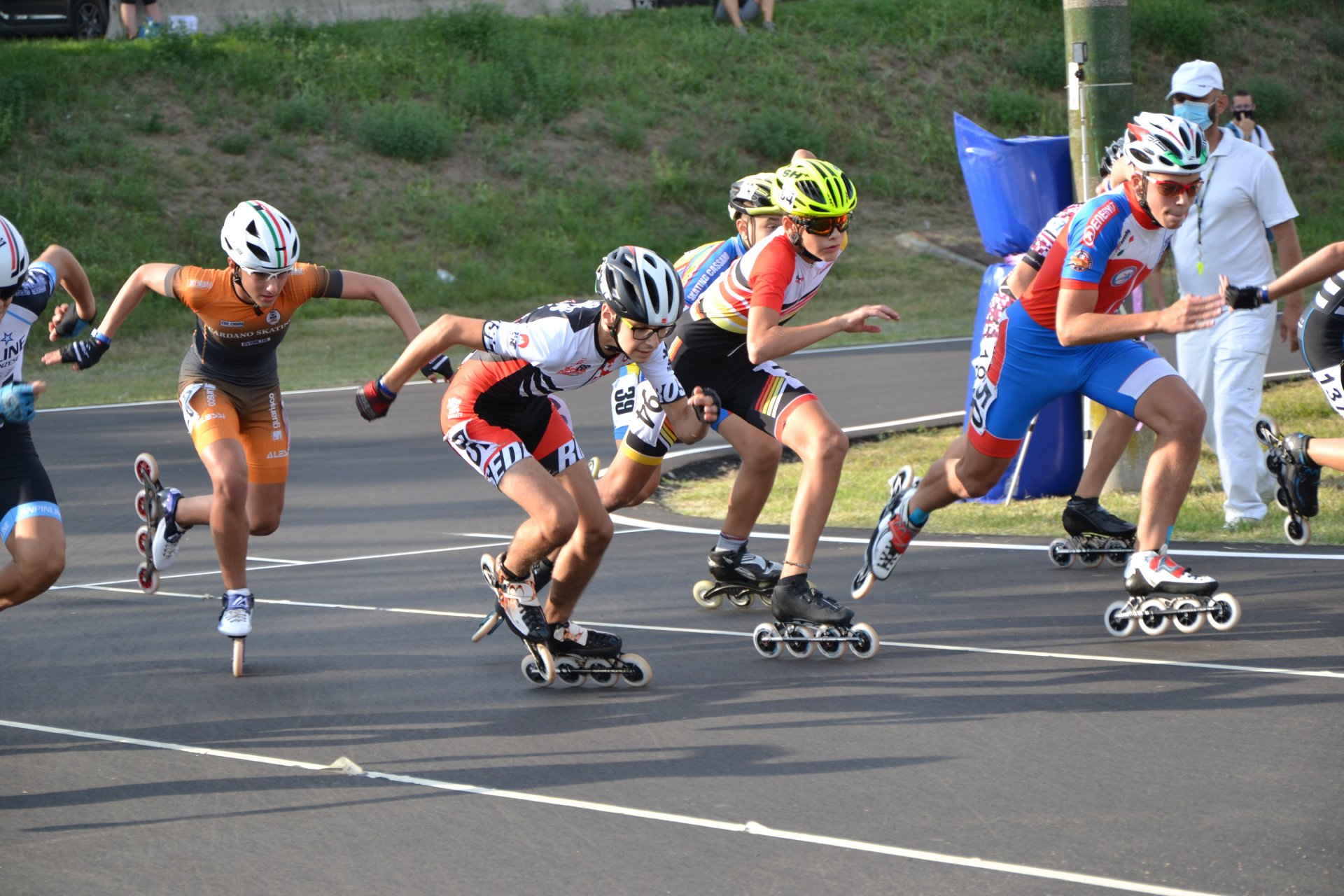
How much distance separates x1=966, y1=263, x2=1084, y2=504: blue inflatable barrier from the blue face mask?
1888mm

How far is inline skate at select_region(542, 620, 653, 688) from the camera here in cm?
696

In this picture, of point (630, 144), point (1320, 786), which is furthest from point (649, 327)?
point (630, 144)

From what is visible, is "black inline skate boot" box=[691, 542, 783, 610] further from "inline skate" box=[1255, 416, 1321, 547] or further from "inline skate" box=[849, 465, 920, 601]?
"inline skate" box=[1255, 416, 1321, 547]

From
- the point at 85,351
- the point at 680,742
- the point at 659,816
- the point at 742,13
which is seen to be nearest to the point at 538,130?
the point at 742,13

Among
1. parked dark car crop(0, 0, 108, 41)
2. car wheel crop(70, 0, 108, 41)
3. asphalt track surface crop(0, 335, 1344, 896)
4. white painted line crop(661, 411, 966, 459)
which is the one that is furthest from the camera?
car wheel crop(70, 0, 108, 41)

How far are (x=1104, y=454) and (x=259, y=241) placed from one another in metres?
4.86

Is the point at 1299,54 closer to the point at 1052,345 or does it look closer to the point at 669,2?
the point at 669,2

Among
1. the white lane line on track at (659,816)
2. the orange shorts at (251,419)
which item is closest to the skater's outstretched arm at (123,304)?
the orange shorts at (251,419)

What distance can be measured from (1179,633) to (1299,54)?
35.4 m

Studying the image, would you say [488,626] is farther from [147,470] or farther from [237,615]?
[147,470]

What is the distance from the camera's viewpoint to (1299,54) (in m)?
38.4

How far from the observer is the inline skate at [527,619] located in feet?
22.5

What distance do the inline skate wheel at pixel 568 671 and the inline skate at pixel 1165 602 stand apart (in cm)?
254

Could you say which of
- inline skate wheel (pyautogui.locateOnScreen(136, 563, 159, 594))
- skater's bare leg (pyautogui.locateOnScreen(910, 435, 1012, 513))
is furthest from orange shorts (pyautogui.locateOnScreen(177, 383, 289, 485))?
skater's bare leg (pyautogui.locateOnScreen(910, 435, 1012, 513))
